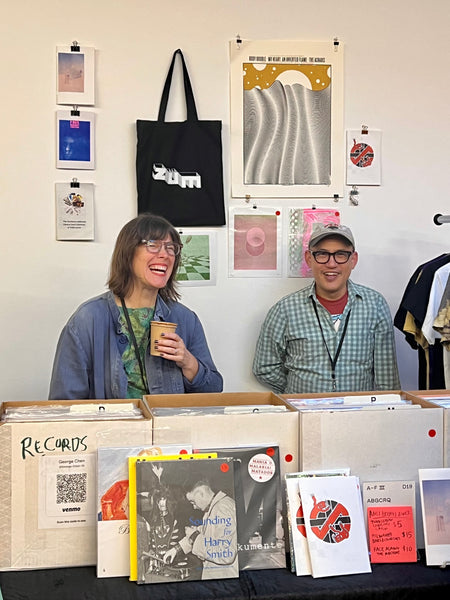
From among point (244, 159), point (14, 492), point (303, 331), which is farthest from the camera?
point (244, 159)

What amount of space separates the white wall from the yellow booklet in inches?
76.3

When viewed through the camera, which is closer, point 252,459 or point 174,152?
point 252,459

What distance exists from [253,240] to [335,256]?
0.50 m

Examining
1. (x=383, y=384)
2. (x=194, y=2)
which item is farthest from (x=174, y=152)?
(x=383, y=384)

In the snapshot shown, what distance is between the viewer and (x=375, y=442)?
1851mm

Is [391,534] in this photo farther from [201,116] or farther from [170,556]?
[201,116]

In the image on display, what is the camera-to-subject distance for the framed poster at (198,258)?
144 inches

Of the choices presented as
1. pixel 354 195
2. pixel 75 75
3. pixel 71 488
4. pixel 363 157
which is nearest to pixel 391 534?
pixel 71 488

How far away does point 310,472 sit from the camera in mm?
1817

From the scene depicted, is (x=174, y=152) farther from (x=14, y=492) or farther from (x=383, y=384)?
(x=14, y=492)

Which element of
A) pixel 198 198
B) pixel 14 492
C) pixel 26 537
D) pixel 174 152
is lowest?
pixel 26 537

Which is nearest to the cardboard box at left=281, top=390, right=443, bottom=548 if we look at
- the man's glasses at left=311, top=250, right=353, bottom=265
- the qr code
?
the qr code

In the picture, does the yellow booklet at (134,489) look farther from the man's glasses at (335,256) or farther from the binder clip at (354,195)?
the binder clip at (354,195)

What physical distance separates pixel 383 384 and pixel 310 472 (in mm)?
1709
